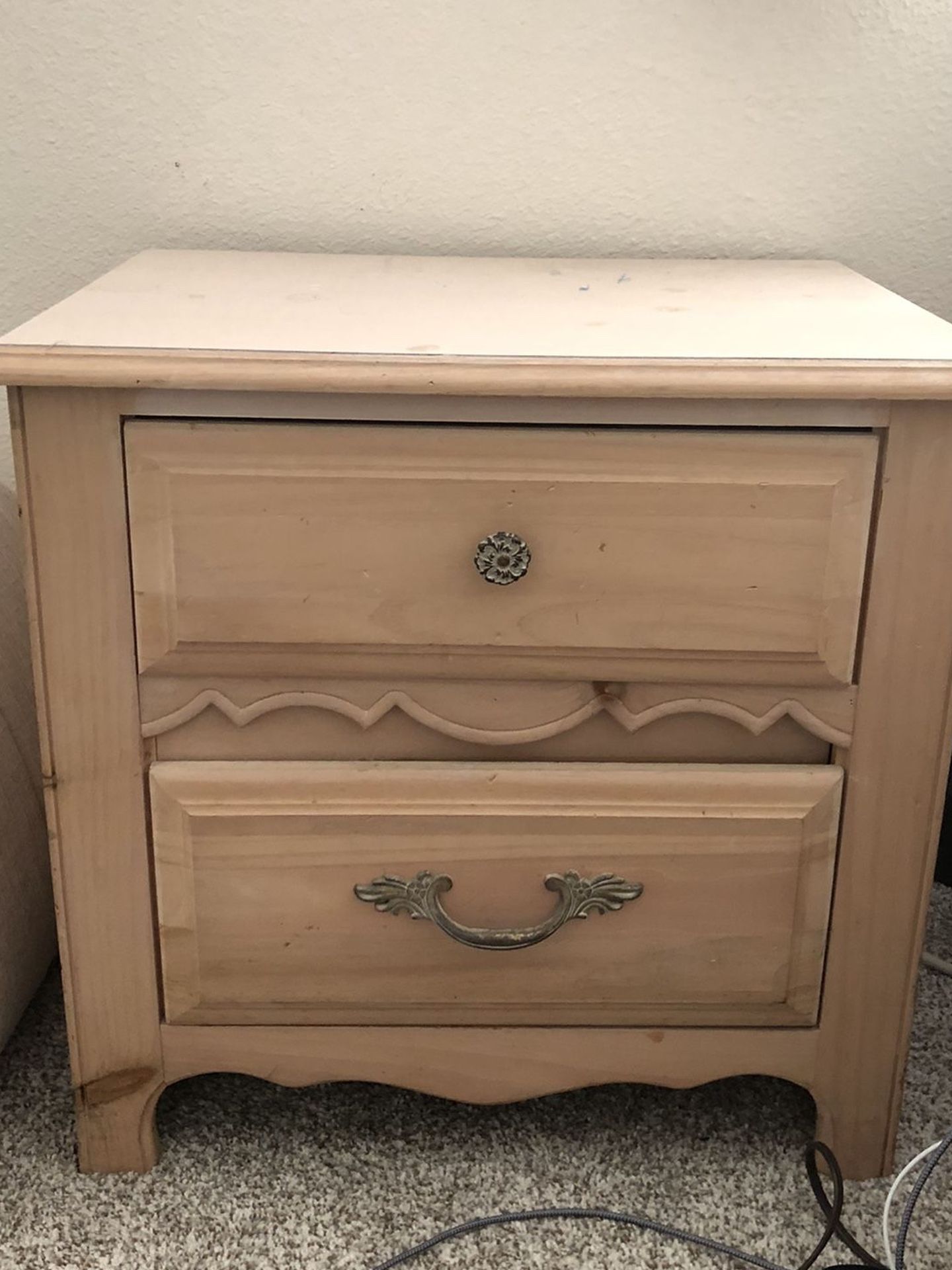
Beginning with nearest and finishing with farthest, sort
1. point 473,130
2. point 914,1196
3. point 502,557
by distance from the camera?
point 502,557, point 914,1196, point 473,130

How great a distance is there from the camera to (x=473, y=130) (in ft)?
3.58

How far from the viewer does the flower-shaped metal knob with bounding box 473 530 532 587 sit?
752 millimetres

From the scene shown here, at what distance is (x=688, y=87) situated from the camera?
3.56 ft

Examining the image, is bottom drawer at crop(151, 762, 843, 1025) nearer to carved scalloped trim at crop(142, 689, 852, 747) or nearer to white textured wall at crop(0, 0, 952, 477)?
carved scalloped trim at crop(142, 689, 852, 747)

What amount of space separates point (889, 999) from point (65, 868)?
0.57m

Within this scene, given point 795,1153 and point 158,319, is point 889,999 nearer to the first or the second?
point 795,1153

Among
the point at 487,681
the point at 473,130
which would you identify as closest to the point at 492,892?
the point at 487,681

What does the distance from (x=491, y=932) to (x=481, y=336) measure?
39 centimetres

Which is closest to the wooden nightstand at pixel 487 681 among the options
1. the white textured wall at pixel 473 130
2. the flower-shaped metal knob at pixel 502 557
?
the flower-shaped metal knob at pixel 502 557

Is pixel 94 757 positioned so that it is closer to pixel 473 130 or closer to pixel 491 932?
pixel 491 932

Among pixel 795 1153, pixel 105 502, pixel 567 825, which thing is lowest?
pixel 795 1153

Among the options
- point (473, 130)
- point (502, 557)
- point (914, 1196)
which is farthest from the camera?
point (473, 130)

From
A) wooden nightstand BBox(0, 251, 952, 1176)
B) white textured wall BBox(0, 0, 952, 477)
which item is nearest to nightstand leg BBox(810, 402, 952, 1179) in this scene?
wooden nightstand BBox(0, 251, 952, 1176)

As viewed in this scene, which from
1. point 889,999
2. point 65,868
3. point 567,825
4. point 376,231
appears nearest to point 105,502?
point 65,868
